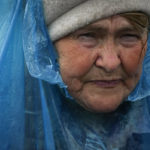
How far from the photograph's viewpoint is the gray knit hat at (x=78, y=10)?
1.59 metres

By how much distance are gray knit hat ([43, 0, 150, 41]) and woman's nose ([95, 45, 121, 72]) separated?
139 millimetres

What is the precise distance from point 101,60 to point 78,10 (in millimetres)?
230

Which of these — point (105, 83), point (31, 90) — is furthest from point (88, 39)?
point (31, 90)

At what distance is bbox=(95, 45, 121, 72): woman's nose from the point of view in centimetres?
161

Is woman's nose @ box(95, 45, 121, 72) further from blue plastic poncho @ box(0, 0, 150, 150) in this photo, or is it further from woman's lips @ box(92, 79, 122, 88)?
blue plastic poncho @ box(0, 0, 150, 150)

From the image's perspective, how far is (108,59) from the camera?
1.61 m

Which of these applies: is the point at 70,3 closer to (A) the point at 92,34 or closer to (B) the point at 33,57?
(A) the point at 92,34

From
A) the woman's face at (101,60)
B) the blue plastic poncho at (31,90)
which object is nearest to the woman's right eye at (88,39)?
the woman's face at (101,60)

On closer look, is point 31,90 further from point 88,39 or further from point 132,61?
point 132,61

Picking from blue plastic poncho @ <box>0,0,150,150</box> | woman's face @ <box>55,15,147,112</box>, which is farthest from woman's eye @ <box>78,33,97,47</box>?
blue plastic poncho @ <box>0,0,150,150</box>

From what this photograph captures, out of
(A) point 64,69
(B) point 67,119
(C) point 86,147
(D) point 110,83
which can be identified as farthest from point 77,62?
(C) point 86,147

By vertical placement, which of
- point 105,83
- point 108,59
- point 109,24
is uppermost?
point 109,24

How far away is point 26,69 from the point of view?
1.65 metres

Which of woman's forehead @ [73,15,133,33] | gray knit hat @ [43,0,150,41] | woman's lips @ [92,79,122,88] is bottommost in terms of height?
woman's lips @ [92,79,122,88]
